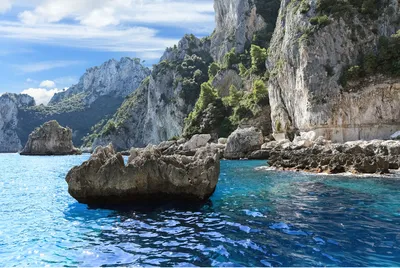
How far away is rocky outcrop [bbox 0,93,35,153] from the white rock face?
123819mm

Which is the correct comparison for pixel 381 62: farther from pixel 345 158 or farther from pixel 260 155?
pixel 260 155

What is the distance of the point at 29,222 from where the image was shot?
15.6m

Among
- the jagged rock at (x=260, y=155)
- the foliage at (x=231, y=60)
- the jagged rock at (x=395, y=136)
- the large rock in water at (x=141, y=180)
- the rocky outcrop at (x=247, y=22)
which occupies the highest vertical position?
the rocky outcrop at (x=247, y=22)

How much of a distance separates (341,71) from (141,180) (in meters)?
41.6

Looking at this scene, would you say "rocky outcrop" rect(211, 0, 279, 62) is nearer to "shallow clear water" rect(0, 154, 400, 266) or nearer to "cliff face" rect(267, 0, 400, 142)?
"cliff face" rect(267, 0, 400, 142)

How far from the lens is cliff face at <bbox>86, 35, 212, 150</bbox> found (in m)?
118

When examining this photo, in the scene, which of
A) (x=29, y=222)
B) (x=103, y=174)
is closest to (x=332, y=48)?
(x=103, y=174)

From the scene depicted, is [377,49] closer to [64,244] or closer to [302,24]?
[302,24]

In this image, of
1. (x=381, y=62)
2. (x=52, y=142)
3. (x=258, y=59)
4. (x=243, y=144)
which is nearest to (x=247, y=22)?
(x=258, y=59)

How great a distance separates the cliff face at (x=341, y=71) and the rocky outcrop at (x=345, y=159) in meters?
9.96

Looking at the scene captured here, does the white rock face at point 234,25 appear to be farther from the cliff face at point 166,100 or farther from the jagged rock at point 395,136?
the jagged rock at point 395,136

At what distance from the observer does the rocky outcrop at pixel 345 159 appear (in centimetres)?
3025

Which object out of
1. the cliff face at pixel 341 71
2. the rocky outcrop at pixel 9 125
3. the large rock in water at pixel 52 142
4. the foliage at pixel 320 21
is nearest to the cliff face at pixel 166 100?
the large rock in water at pixel 52 142

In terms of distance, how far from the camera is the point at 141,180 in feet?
57.3
